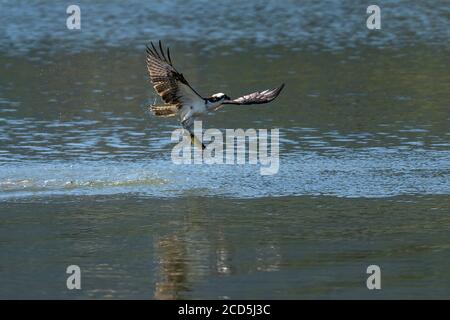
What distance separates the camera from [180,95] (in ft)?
48.6

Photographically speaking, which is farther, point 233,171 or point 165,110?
point 233,171

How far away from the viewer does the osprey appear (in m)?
14.2

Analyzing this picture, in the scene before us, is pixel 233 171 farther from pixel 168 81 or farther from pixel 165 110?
pixel 168 81

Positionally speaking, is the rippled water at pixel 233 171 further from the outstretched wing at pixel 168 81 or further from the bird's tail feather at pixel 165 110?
the outstretched wing at pixel 168 81

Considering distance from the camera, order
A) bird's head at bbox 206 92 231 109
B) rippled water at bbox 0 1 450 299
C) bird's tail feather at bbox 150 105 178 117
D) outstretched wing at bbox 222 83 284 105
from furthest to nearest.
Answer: bird's tail feather at bbox 150 105 178 117
bird's head at bbox 206 92 231 109
outstretched wing at bbox 222 83 284 105
rippled water at bbox 0 1 450 299

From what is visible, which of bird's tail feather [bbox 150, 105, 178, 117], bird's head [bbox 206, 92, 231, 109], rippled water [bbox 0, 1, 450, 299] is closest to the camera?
rippled water [bbox 0, 1, 450, 299]

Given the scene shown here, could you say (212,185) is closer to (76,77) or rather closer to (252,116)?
(252,116)

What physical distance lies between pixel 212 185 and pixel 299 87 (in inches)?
294

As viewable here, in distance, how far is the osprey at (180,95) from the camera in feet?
46.7

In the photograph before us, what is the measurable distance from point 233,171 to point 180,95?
4.93ft

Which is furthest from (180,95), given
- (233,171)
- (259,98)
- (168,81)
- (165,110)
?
(233,171)

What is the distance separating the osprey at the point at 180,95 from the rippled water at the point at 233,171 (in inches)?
35.2

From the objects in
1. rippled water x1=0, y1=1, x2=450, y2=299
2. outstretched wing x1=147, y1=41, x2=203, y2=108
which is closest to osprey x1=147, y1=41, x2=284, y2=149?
outstretched wing x1=147, y1=41, x2=203, y2=108

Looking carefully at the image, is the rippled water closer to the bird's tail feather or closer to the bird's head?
the bird's tail feather
